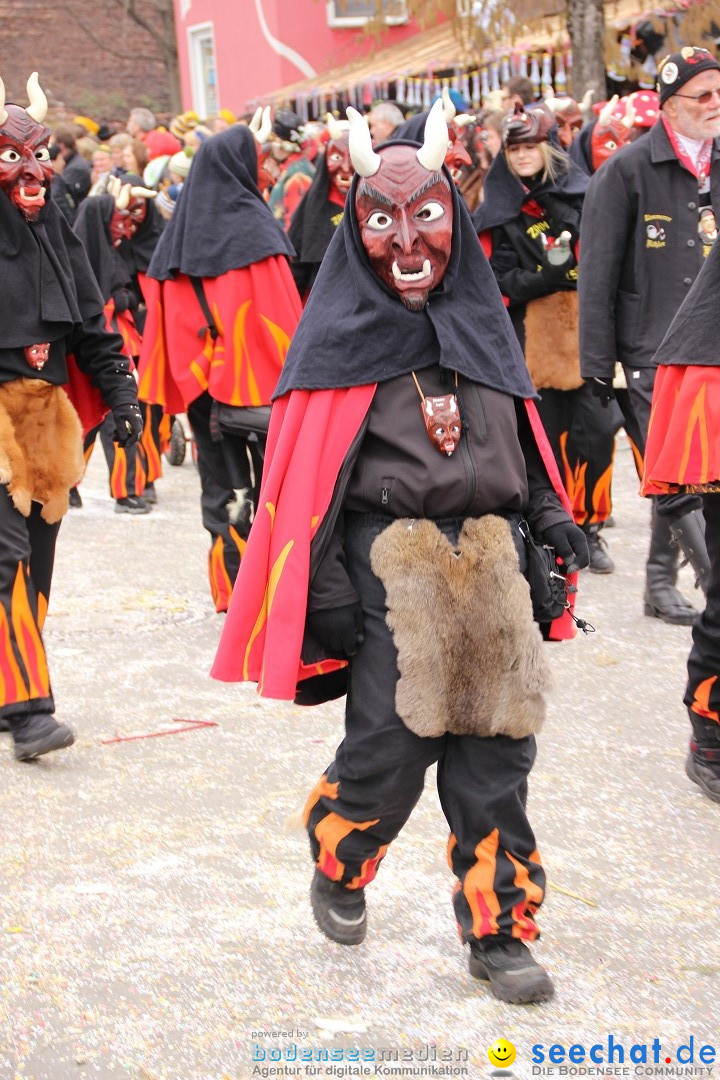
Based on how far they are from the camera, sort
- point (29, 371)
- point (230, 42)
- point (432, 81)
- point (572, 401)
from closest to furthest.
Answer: point (29, 371), point (572, 401), point (432, 81), point (230, 42)

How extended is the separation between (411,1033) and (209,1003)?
514mm

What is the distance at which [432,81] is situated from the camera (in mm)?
22266

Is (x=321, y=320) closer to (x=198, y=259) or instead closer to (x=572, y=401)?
(x=198, y=259)

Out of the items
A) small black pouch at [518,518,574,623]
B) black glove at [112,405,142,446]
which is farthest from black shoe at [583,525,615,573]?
small black pouch at [518,518,574,623]

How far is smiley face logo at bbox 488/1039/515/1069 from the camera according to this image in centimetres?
334

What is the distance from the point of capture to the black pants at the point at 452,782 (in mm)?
3592

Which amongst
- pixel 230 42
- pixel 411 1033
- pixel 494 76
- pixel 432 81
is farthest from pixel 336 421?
pixel 230 42

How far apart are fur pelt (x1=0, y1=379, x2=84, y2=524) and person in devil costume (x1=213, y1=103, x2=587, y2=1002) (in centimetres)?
192

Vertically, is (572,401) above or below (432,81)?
below

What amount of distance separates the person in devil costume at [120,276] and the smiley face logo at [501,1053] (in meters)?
6.85

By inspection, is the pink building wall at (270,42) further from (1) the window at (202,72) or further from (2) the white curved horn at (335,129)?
(2) the white curved horn at (335,129)

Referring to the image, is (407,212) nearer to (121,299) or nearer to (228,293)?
(228,293)

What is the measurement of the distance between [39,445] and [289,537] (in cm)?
217

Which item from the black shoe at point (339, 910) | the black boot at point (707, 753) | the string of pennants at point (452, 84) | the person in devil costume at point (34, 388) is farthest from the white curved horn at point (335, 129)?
the string of pennants at point (452, 84)
